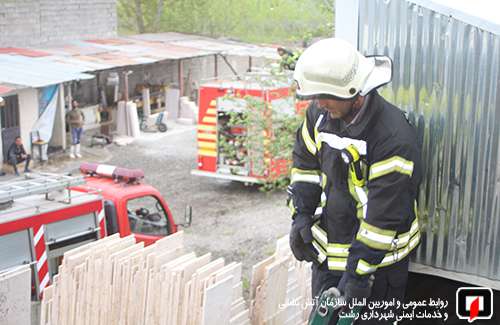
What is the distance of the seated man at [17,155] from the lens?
16.5 metres

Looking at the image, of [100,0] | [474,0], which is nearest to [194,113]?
[100,0]

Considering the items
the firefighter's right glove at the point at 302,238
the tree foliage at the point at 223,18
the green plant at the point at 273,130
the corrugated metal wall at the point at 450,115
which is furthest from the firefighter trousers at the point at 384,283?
the tree foliage at the point at 223,18

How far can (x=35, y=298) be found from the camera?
7691mm

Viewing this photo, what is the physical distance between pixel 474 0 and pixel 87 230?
520 centimetres

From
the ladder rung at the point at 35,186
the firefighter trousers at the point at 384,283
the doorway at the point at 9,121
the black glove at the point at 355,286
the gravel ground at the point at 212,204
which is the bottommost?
the gravel ground at the point at 212,204

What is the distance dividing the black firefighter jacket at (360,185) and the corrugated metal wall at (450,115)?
1.19 feet

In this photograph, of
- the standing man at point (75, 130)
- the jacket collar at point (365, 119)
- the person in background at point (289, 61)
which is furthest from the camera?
the standing man at point (75, 130)

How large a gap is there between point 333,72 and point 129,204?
595 cm

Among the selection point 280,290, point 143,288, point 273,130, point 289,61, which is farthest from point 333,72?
point 273,130

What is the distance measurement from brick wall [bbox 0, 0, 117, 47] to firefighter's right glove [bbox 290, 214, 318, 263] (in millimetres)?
17870

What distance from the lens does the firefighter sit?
12.4 ft

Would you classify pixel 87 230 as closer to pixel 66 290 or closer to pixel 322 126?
pixel 66 290

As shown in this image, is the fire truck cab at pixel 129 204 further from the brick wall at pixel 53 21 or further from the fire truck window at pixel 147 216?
the brick wall at pixel 53 21

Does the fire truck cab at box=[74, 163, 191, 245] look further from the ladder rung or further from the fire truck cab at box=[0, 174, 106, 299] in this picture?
the ladder rung
